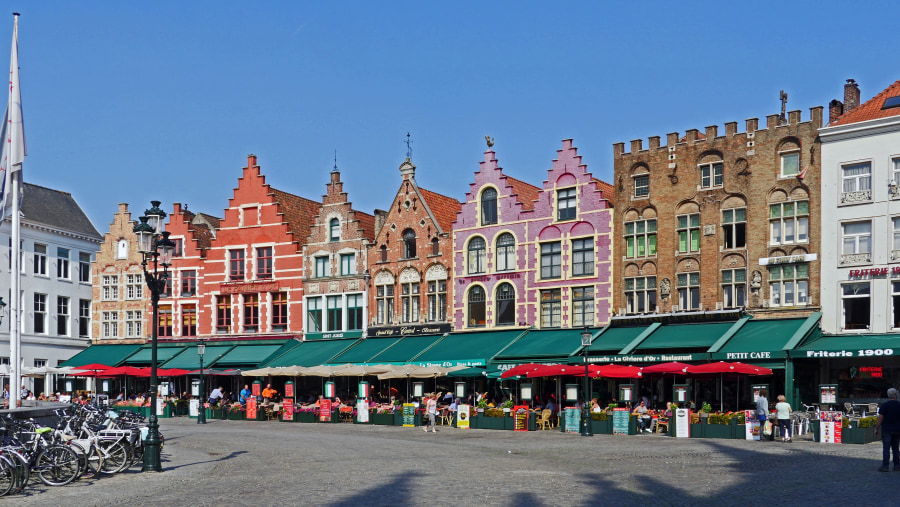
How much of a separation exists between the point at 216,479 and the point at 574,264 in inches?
1059

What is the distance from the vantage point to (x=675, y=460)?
74.7ft

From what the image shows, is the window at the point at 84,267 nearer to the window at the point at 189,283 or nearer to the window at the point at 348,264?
the window at the point at 189,283

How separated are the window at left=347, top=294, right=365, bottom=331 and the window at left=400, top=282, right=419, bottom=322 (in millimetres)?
2459

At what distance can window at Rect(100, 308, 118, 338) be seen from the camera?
58.6 metres

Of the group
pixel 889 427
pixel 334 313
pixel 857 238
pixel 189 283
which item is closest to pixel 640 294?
Answer: pixel 857 238

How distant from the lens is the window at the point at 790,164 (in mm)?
38662

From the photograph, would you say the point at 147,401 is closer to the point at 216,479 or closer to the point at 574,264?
the point at 574,264

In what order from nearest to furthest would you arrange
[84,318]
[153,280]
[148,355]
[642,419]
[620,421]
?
[153,280], [620,421], [642,419], [148,355], [84,318]

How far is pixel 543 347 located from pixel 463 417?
543 cm

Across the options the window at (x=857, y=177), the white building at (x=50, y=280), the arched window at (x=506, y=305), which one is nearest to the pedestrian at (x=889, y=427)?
the window at (x=857, y=177)

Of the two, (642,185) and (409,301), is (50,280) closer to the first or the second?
(409,301)

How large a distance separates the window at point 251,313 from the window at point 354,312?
18.5ft

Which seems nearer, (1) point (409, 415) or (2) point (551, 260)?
(1) point (409, 415)

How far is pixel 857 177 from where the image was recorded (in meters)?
37.4
